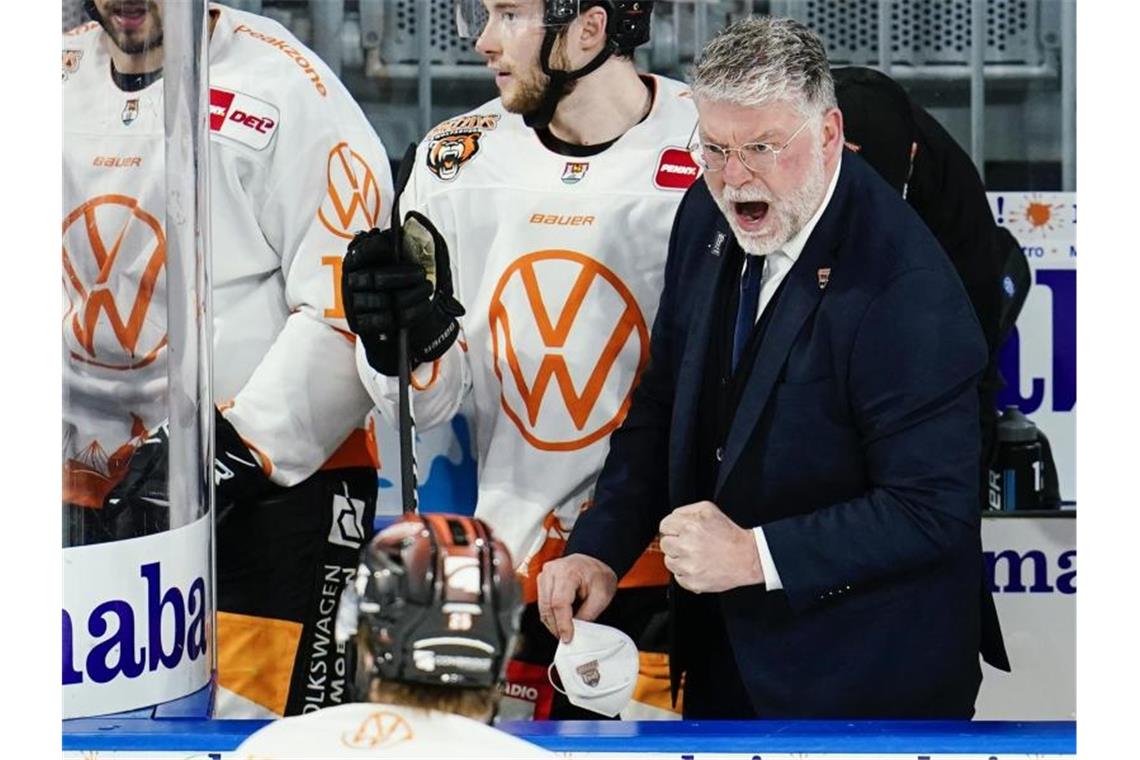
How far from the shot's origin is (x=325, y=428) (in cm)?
336

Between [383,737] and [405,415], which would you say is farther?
[405,415]

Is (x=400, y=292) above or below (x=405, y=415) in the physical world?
above

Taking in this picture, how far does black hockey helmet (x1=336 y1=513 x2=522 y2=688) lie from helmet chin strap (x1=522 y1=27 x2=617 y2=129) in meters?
1.51

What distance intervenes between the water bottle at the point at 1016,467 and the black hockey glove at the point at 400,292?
1.05 meters

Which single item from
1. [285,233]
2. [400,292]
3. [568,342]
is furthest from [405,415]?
[285,233]

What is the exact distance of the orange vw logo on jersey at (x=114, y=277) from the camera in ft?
8.76

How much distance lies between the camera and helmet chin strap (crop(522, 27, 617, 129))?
127 inches

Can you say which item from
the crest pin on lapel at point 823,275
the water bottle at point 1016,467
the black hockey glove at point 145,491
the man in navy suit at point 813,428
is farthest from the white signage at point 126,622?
the water bottle at point 1016,467

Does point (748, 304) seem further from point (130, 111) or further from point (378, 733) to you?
point (378, 733)

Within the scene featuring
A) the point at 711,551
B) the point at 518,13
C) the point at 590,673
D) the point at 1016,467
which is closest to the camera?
the point at 711,551

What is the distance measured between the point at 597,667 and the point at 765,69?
35.9 inches

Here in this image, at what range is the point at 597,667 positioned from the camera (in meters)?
3.02

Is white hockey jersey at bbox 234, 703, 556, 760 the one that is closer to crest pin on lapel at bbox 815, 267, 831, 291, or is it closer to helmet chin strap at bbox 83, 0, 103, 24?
crest pin on lapel at bbox 815, 267, 831, 291

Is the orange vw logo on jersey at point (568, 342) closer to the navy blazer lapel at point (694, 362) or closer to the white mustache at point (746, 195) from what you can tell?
the navy blazer lapel at point (694, 362)
